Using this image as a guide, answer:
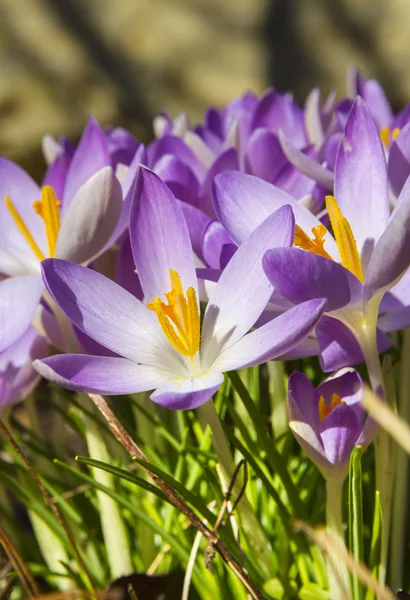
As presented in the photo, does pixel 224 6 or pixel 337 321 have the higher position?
pixel 224 6

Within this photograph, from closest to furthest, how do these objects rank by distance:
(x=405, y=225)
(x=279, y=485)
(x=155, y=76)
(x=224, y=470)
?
(x=405, y=225) → (x=224, y=470) → (x=279, y=485) → (x=155, y=76)

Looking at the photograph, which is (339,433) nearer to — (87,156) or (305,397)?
(305,397)

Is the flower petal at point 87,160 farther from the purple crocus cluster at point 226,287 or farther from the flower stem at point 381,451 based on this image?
the flower stem at point 381,451

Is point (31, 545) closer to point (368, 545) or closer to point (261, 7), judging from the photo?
point (368, 545)

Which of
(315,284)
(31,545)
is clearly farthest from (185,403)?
(31,545)

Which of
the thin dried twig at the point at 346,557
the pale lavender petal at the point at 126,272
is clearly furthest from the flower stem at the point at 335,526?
the pale lavender petal at the point at 126,272

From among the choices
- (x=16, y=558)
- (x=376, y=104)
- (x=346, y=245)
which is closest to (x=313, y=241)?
(x=346, y=245)

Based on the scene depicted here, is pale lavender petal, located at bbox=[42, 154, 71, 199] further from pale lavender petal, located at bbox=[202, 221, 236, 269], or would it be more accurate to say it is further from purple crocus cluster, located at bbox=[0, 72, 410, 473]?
pale lavender petal, located at bbox=[202, 221, 236, 269]
